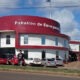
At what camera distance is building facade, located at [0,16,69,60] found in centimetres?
5477

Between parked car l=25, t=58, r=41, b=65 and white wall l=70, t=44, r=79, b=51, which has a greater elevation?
white wall l=70, t=44, r=79, b=51

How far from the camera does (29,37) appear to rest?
181 feet

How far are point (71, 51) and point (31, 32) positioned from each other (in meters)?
24.7

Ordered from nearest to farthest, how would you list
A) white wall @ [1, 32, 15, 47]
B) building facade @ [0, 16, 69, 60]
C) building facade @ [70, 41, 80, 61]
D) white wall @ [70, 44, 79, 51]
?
building facade @ [0, 16, 69, 60] < white wall @ [1, 32, 15, 47] < building facade @ [70, 41, 80, 61] < white wall @ [70, 44, 79, 51]

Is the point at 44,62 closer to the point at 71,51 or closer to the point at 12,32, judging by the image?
the point at 12,32

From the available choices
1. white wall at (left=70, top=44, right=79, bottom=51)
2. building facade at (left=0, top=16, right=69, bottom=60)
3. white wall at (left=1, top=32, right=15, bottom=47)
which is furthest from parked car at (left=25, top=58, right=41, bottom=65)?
white wall at (left=70, top=44, right=79, bottom=51)

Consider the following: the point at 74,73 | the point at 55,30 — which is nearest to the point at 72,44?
the point at 55,30

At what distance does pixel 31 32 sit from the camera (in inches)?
2158

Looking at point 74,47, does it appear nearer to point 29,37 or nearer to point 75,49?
point 75,49

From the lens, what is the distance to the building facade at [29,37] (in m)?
54.8

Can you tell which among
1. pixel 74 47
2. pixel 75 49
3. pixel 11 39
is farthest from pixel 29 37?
pixel 74 47

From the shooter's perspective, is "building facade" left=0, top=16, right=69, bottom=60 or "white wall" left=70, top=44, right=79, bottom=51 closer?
"building facade" left=0, top=16, right=69, bottom=60

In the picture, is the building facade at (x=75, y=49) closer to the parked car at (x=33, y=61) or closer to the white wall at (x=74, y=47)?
the white wall at (x=74, y=47)

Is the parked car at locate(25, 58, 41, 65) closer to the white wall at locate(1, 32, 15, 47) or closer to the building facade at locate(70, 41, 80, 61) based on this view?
the white wall at locate(1, 32, 15, 47)
